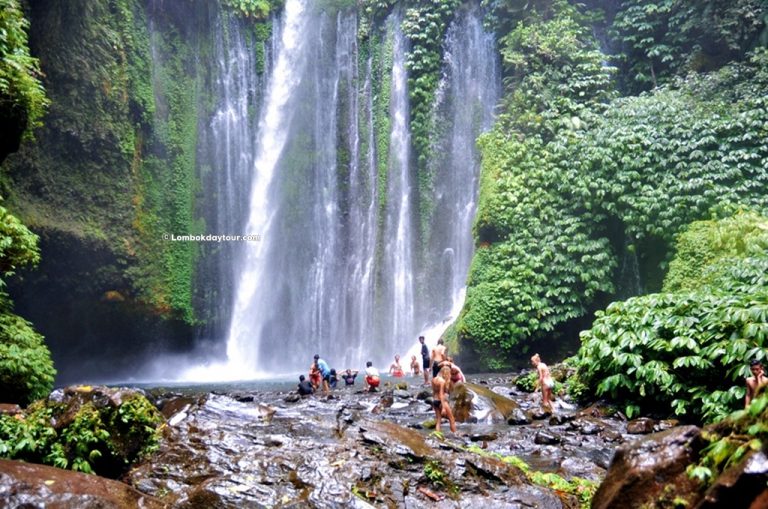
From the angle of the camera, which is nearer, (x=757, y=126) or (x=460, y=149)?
(x=757, y=126)

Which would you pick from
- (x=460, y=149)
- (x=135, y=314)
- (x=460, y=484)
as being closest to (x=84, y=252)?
(x=135, y=314)

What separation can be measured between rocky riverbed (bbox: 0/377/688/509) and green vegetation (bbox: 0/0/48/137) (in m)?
5.39

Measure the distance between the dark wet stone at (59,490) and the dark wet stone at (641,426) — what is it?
7.03 m

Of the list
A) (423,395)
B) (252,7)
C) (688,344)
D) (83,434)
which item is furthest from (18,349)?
(252,7)

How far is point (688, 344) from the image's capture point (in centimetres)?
908

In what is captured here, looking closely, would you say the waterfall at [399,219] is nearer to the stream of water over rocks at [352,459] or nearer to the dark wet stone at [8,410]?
the stream of water over rocks at [352,459]

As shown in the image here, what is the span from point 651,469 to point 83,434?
16.9ft

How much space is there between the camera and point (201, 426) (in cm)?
754

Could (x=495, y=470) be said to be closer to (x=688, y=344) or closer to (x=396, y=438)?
(x=396, y=438)

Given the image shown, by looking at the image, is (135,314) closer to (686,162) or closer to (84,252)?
(84,252)

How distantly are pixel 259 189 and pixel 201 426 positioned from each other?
19.0 m

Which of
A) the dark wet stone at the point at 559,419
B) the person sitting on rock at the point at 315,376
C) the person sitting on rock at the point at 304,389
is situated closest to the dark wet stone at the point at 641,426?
the dark wet stone at the point at 559,419

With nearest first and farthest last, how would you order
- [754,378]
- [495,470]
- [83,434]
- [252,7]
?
[83,434]
[495,470]
[754,378]
[252,7]

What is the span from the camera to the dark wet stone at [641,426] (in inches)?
352
